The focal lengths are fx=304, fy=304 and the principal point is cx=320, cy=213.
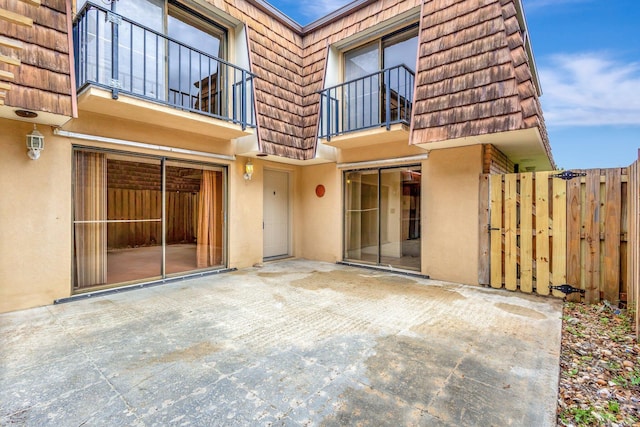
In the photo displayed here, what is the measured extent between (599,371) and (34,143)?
6.81m

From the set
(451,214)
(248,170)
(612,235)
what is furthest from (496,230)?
(248,170)

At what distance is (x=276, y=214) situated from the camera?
8148mm

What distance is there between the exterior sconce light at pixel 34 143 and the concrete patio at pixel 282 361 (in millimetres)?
2097

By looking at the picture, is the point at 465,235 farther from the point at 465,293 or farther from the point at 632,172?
the point at 632,172

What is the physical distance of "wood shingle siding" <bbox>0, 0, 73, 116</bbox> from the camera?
3.53 meters

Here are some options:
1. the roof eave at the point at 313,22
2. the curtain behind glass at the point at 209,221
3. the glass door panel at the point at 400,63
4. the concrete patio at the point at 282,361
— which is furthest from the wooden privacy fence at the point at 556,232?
the curtain behind glass at the point at 209,221

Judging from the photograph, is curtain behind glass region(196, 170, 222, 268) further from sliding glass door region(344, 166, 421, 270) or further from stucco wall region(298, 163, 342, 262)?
sliding glass door region(344, 166, 421, 270)

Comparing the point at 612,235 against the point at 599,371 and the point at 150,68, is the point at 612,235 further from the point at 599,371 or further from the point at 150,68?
the point at 150,68

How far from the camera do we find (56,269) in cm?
438

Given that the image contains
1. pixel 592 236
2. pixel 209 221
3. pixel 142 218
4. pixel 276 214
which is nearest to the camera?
pixel 592 236

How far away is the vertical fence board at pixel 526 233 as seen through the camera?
4.95m

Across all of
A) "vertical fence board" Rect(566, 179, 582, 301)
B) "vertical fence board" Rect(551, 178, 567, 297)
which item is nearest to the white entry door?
"vertical fence board" Rect(551, 178, 567, 297)

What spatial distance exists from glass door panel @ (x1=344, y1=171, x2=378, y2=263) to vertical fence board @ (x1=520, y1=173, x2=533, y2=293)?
2.90 meters

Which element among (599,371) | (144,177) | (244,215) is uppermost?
(144,177)
